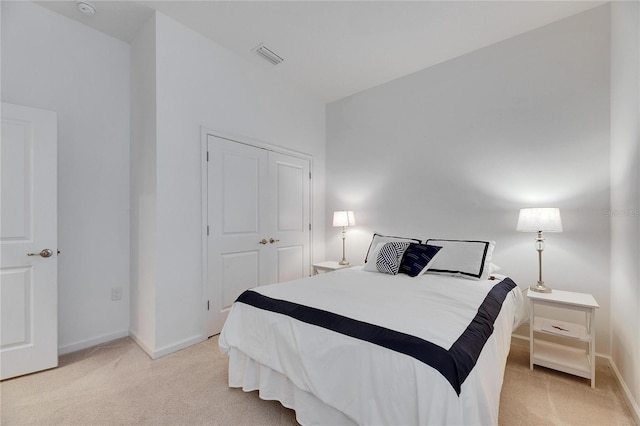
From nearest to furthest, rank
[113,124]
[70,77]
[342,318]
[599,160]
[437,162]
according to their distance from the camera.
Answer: [342,318]
[599,160]
[70,77]
[113,124]
[437,162]

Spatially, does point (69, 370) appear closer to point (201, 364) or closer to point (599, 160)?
point (201, 364)

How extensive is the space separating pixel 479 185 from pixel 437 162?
514mm

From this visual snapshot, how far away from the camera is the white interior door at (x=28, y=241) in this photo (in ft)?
6.55

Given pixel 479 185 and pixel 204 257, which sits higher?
pixel 479 185

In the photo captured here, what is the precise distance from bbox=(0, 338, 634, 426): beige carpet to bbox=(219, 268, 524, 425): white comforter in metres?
0.33

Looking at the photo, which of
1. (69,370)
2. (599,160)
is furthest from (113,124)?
(599,160)

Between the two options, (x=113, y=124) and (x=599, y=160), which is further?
(x=113, y=124)

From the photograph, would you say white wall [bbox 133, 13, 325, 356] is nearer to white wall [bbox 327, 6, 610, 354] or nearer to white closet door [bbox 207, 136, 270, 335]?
white closet door [bbox 207, 136, 270, 335]

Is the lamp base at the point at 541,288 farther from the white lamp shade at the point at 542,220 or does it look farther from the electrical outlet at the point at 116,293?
the electrical outlet at the point at 116,293

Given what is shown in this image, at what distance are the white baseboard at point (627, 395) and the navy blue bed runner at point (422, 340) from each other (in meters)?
0.87

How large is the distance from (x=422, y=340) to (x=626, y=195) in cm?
194

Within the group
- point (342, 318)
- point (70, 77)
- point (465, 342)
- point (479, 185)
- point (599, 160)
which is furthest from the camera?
point (479, 185)

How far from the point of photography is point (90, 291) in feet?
8.39

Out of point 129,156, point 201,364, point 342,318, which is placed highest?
point 129,156
